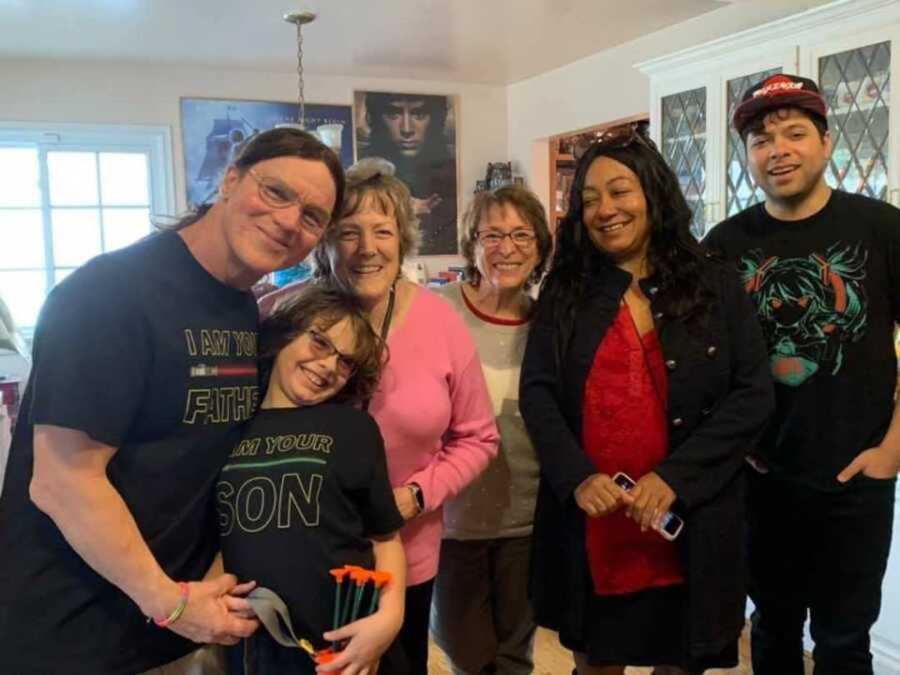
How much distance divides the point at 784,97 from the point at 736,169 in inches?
69.2

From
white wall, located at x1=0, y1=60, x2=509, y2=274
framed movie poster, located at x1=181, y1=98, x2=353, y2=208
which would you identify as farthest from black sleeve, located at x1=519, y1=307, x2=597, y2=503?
white wall, located at x1=0, y1=60, x2=509, y2=274

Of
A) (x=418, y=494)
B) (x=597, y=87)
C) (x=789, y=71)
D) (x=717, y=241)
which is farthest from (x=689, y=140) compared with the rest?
(x=418, y=494)

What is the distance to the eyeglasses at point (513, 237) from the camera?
173 centimetres

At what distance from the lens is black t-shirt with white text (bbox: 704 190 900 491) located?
5.25ft

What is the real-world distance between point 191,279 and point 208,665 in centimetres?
59

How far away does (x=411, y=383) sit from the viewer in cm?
144

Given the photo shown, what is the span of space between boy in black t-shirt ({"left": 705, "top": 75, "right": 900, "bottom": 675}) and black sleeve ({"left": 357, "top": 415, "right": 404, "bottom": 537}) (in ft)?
2.88

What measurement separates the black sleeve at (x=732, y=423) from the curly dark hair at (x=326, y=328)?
561mm

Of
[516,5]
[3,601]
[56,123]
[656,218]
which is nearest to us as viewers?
[3,601]

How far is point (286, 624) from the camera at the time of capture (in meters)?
1.13

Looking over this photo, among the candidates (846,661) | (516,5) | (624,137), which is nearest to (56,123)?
(516,5)

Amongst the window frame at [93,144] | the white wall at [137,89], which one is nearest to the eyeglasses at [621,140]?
the window frame at [93,144]

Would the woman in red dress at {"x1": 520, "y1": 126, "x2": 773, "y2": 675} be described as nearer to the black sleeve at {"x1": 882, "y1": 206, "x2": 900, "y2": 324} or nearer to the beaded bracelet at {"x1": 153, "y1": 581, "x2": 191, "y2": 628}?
the black sleeve at {"x1": 882, "y1": 206, "x2": 900, "y2": 324}

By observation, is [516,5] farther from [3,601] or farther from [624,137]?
[3,601]
